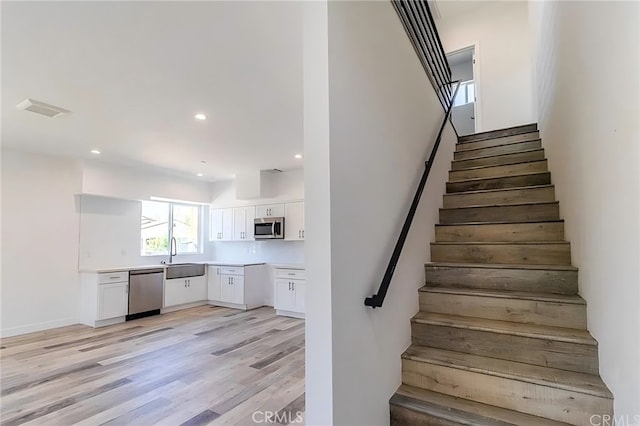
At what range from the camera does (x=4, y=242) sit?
4.58 meters

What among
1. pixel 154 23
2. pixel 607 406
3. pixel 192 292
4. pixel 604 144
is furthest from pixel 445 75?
pixel 192 292

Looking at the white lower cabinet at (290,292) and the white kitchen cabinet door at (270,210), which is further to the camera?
the white kitchen cabinet door at (270,210)

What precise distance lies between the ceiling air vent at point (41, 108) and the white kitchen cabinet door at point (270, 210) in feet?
12.4

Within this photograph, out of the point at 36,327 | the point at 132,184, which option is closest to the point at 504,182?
the point at 132,184

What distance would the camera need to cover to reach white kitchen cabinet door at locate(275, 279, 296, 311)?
18.6ft

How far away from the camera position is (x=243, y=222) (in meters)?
6.98

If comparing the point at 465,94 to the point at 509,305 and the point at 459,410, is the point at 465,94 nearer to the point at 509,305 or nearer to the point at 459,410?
the point at 509,305

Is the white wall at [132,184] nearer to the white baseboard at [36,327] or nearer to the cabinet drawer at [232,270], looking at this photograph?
the cabinet drawer at [232,270]

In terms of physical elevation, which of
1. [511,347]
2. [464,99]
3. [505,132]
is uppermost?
[464,99]

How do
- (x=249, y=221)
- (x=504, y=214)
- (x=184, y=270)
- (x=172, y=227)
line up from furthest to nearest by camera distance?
(x=172, y=227), (x=249, y=221), (x=184, y=270), (x=504, y=214)

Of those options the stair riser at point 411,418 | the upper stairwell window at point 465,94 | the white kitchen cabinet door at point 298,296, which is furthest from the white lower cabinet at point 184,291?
the upper stairwell window at point 465,94

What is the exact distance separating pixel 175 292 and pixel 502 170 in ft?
19.2

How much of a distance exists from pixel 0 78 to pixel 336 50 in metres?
3.04

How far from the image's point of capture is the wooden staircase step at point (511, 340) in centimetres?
167
